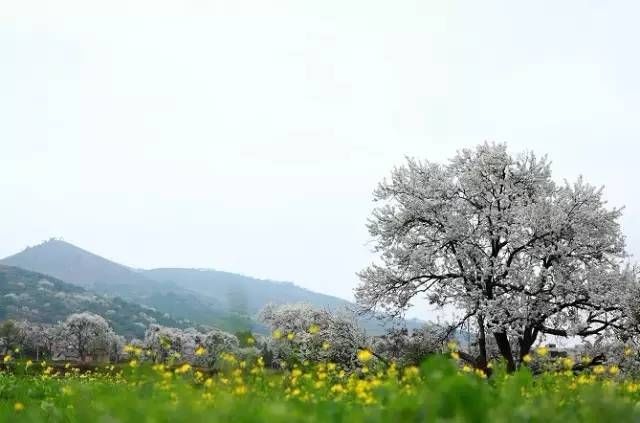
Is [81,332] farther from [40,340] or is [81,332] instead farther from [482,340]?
[482,340]

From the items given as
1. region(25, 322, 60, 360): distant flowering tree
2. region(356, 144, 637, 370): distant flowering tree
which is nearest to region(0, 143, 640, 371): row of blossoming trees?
region(356, 144, 637, 370): distant flowering tree

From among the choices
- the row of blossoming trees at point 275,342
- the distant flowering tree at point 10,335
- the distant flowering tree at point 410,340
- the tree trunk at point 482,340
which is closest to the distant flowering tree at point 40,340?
the row of blossoming trees at point 275,342

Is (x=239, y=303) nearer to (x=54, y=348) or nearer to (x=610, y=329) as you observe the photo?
(x=610, y=329)

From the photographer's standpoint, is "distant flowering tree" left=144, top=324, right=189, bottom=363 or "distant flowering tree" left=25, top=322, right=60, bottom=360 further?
"distant flowering tree" left=25, top=322, right=60, bottom=360

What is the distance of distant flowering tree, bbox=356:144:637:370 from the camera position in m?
28.2

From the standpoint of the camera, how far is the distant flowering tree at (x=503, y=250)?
2822cm

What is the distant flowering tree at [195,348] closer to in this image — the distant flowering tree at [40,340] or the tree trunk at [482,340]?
the tree trunk at [482,340]

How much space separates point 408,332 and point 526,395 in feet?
90.8

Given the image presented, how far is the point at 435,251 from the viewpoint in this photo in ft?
98.2

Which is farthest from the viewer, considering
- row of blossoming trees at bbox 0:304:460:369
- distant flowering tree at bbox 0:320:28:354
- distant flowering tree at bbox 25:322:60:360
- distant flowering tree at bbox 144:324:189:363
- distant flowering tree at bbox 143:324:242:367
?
distant flowering tree at bbox 25:322:60:360

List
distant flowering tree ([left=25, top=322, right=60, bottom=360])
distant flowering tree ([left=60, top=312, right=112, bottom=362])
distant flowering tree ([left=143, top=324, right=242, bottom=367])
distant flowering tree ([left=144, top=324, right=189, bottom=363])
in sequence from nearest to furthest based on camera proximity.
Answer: distant flowering tree ([left=143, top=324, right=242, bottom=367])
distant flowering tree ([left=144, top=324, right=189, bottom=363])
distant flowering tree ([left=25, top=322, right=60, bottom=360])
distant flowering tree ([left=60, top=312, right=112, bottom=362])

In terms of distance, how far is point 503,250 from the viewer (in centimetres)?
2980

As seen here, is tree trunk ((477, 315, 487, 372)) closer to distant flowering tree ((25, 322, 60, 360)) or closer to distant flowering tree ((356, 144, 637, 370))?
distant flowering tree ((356, 144, 637, 370))

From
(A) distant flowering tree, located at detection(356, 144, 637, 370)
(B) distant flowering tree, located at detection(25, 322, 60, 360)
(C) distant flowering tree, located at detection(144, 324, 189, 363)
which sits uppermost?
(A) distant flowering tree, located at detection(356, 144, 637, 370)
